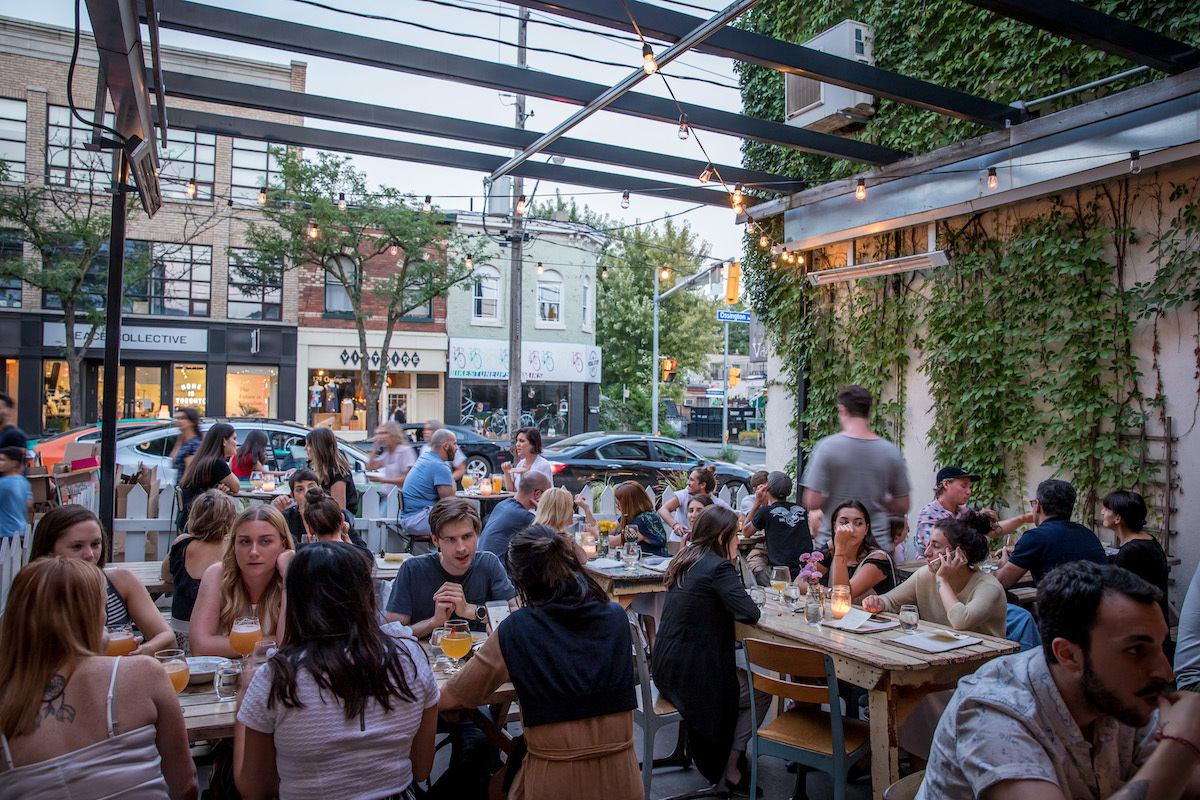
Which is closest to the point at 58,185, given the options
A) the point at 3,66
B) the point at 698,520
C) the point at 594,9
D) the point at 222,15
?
the point at 3,66

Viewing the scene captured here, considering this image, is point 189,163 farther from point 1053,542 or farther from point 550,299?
point 1053,542

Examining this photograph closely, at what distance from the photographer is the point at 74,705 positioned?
2234 millimetres

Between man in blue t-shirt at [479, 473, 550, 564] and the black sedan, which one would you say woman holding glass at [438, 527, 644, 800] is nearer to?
man in blue t-shirt at [479, 473, 550, 564]

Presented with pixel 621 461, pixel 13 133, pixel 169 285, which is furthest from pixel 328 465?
pixel 13 133

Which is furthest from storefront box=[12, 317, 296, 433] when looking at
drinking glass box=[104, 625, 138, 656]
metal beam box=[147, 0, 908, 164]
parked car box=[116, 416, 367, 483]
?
drinking glass box=[104, 625, 138, 656]

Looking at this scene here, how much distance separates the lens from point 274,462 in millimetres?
12133

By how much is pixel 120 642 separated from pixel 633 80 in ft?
16.4

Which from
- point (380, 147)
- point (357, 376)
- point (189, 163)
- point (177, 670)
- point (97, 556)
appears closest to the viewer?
point (177, 670)

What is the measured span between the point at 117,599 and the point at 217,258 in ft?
72.1

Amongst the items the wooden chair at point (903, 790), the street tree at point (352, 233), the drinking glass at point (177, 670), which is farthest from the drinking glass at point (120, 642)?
the street tree at point (352, 233)

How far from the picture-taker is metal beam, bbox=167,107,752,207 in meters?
7.18

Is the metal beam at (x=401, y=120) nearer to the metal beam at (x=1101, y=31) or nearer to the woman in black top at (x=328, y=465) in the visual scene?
the woman in black top at (x=328, y=465)

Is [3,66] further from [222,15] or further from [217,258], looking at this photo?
[222,15]

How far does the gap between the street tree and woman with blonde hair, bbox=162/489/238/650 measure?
1518cm
